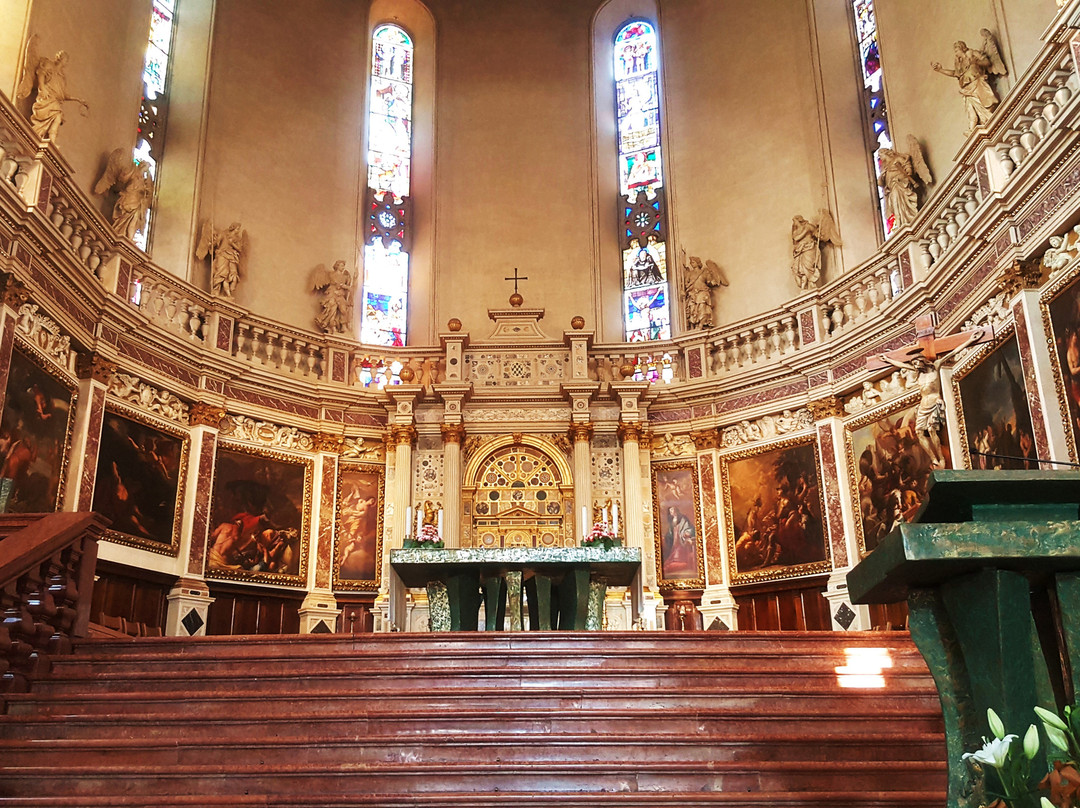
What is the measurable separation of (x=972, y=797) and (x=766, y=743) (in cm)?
277

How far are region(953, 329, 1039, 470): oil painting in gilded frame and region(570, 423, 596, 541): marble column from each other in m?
6.15

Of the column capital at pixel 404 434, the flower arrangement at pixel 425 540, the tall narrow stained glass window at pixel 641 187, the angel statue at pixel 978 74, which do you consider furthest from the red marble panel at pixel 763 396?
the flower arrangement at pixel 425 540

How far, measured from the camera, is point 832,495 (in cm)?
1516

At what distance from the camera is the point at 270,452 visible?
16219mm

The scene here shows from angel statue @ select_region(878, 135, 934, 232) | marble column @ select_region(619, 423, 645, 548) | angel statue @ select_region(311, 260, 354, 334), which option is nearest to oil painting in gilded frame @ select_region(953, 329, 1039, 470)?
angel statue @ select_region(878, 135, 934, 232)

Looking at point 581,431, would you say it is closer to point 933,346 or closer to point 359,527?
point 359,527

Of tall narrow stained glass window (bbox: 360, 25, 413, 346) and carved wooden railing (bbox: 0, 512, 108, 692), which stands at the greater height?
tall narrow stained glass window (bbox: 360, 25, 413, 346)

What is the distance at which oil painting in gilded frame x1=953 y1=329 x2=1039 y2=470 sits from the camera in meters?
11.2

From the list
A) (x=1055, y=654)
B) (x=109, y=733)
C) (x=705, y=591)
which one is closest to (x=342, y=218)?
(x=705, y=591)

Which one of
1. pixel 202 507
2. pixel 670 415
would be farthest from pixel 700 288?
pixel 202 507

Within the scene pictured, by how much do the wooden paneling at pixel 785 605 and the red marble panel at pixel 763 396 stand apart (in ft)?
9.91

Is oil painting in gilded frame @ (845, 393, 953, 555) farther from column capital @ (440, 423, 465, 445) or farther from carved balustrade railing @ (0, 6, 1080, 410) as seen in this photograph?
column capital @ (440, 423, 465, 445)

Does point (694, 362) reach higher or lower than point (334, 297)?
lower

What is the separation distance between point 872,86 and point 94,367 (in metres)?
13.4
